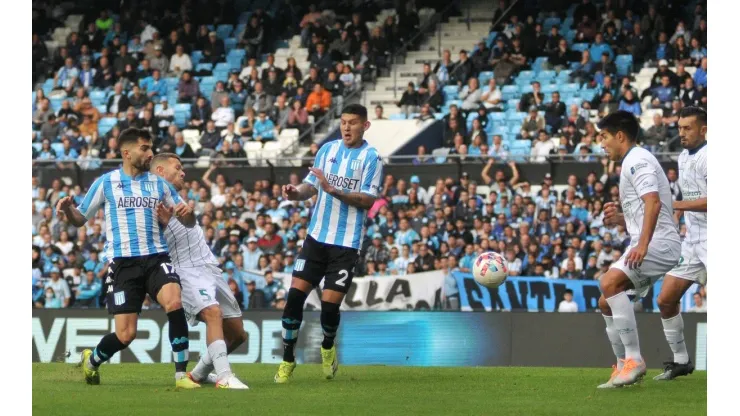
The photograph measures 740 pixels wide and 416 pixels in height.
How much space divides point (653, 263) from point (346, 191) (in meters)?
2.88

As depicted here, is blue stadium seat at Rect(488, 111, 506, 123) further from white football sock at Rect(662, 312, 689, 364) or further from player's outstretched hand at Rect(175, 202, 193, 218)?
player's outstretched hand at Rect(175, 202, 193, 218)

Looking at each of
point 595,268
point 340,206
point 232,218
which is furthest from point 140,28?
point 340,206

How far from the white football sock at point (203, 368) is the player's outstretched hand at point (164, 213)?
4.05ft

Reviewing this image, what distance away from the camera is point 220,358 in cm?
971

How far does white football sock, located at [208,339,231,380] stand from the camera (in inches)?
382

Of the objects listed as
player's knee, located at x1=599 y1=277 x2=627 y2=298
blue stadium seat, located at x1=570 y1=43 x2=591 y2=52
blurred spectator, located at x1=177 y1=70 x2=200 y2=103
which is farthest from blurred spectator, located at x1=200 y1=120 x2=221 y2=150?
player's knee, located at x1=599 y1=277 x2=627 y2=298

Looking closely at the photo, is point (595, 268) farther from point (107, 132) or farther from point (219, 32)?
point (219, 32)

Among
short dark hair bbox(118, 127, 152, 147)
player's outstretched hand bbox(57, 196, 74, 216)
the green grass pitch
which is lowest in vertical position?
the green grass pitch

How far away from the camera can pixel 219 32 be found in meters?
29.8

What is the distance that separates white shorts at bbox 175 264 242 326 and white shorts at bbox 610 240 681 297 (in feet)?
11.7

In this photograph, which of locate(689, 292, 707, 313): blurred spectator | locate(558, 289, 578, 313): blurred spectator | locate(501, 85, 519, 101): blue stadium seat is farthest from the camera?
locate(501, 85, 519, 101): blue stadium seat

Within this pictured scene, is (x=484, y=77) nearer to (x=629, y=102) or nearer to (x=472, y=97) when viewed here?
(x=472, y=97)

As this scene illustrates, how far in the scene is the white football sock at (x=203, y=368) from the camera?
10.1 meters

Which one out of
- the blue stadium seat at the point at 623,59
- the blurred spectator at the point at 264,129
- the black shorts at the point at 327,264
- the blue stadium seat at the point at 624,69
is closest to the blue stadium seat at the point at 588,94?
the blue stadium seat at the point at 624,69
